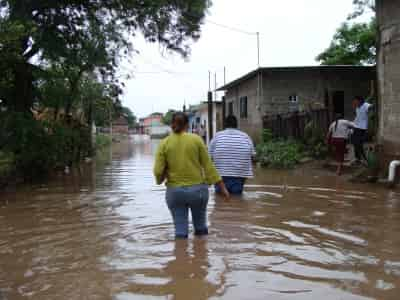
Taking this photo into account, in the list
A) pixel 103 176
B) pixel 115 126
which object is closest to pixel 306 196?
pixel 103 176

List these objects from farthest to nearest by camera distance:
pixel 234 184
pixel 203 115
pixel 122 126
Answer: pixel 122 126 → pixel 203 115 → pixel 234 184

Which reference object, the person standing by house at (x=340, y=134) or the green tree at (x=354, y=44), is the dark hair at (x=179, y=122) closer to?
the person standing by house at (x=340, y=134)

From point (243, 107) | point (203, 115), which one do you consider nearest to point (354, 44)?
point (243, 107)

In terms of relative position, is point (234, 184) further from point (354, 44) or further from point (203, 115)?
point (203, 115)

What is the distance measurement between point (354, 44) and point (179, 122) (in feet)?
89.5

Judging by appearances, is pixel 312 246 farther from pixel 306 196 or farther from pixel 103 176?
pixel 103 176

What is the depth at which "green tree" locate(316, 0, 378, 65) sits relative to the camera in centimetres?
2962

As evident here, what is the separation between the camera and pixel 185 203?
19.5ft

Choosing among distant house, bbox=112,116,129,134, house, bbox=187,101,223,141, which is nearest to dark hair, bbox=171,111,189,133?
house, bbox=187,101,223,141

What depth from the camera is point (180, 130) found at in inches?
233

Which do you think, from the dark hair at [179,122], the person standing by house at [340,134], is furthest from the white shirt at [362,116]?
the dark hair at [179,122]

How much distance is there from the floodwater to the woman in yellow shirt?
0.53 meters

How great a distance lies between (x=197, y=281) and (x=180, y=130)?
1.86 metres

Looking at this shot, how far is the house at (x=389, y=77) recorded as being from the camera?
1161 centimetres
